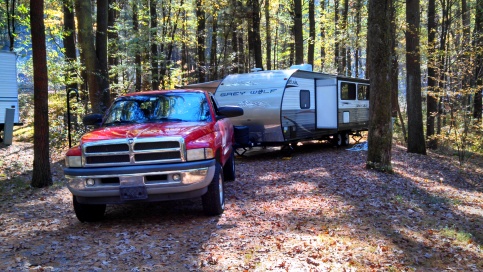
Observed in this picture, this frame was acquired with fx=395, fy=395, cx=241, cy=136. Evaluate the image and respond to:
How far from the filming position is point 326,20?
28656 mm

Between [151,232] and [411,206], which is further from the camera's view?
[411,206]

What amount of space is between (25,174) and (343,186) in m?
8.04

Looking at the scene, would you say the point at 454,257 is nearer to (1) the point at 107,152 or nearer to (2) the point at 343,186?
(2) the point at 343,186

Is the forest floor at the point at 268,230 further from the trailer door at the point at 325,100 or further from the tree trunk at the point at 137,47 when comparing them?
the tree trunk at the point at 137,47

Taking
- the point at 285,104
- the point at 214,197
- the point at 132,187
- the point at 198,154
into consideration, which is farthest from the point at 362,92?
the point at 132,187

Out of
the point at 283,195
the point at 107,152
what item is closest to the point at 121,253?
the point at 107,152

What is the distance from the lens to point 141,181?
521cm

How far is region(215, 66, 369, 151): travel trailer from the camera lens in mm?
12781

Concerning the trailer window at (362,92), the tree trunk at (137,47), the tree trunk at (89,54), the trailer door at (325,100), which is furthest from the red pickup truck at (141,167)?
the tree trunk at (137,47)

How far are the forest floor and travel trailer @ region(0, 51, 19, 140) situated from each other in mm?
7462

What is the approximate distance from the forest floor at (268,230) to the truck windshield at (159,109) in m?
1.53

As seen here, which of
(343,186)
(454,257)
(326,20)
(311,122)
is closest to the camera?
(454,257)

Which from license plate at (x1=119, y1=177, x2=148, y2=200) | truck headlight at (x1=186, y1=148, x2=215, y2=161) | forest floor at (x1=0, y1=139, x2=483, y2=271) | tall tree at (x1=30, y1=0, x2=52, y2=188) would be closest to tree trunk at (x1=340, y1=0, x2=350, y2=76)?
forest floor at (x1=0, y1=139, x2=483, y2=271)

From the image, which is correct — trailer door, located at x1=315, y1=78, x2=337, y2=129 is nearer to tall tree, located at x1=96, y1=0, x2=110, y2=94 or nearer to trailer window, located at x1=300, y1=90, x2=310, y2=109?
trailer window, located at x1=300, y1=90, x2=310, y2=109
